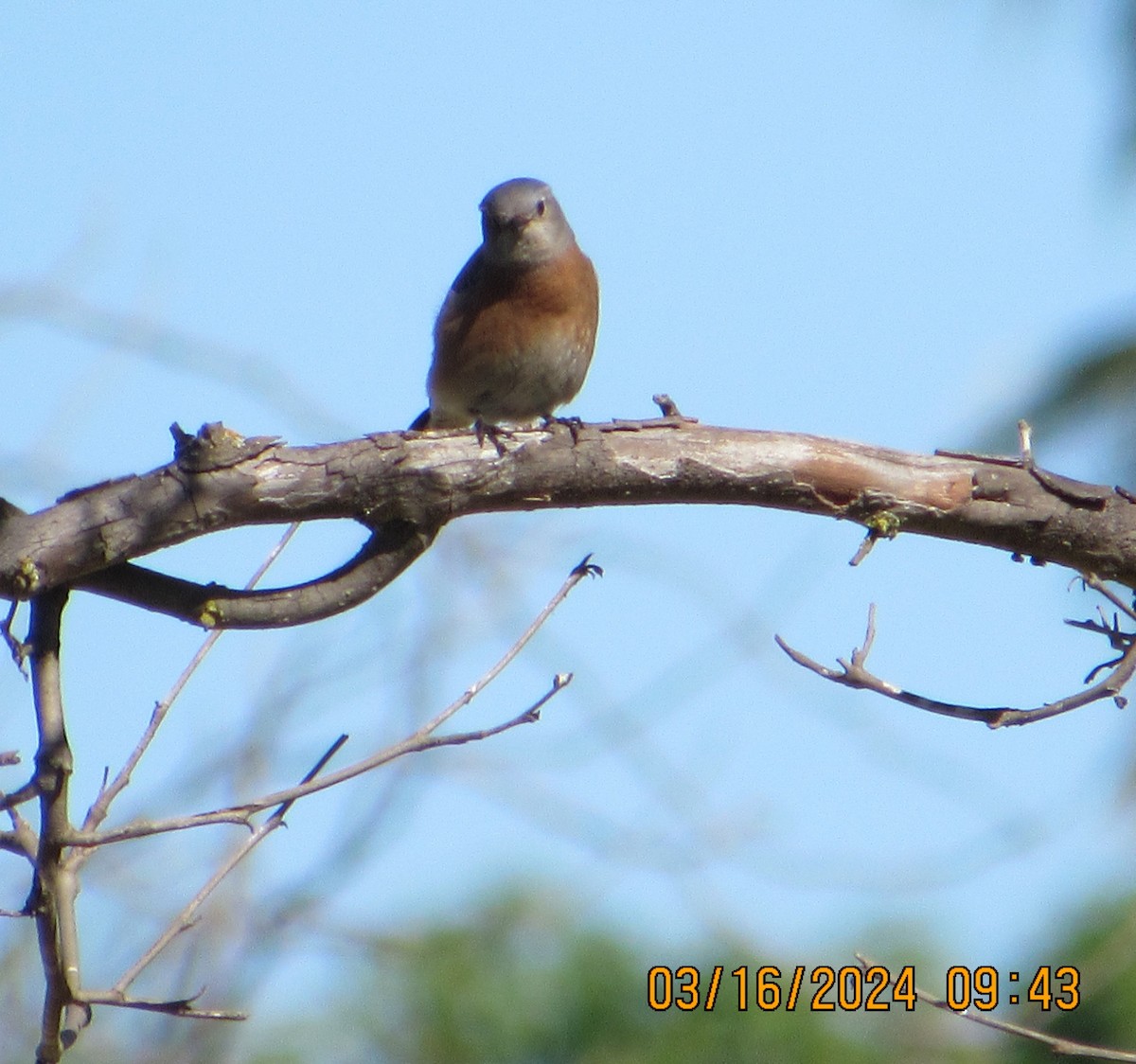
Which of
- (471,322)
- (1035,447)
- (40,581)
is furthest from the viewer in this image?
(1035,447)

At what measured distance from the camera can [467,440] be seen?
9.41 feet

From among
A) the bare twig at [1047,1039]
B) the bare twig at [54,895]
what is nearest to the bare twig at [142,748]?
the bare twig at [54,895]

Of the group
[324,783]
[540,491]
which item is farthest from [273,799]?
[540,491]

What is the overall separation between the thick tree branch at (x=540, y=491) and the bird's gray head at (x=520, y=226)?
1.58 meters

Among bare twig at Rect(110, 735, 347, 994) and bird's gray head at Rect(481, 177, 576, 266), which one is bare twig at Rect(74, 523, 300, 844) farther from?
bird's gray head at Rect(481, 177, 576, 266)

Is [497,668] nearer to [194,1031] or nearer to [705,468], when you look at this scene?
[705,468]

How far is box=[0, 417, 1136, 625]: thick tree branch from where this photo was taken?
2.62 m

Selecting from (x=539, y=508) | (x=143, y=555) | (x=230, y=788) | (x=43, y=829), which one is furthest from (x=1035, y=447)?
(x=43, y=829)

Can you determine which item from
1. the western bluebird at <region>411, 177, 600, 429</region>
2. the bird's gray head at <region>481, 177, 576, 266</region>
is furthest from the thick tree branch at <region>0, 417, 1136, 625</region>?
the bird's gray head at <region>481, 177, 576, 266</region>

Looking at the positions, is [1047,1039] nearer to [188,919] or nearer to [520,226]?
[188,919]

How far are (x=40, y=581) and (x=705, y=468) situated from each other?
1239mm

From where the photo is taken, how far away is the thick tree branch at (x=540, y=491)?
262 cm

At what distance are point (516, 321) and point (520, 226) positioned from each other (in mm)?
313

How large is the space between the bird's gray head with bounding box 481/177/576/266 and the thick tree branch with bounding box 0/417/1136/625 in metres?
1.58
